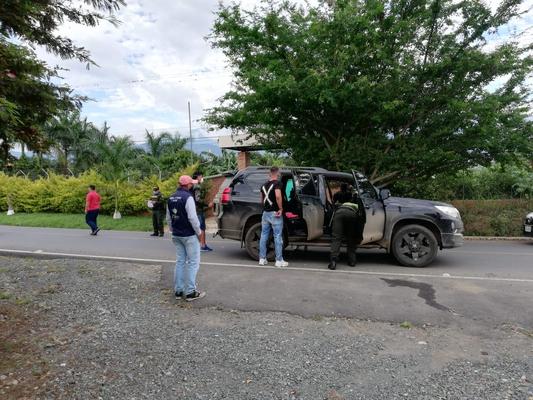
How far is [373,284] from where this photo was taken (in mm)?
6555

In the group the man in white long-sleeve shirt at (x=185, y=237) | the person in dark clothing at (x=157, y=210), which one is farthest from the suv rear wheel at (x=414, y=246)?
the person in dark clothing at (x=157, y=210)

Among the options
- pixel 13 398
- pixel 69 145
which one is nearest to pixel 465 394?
pixel 13 398

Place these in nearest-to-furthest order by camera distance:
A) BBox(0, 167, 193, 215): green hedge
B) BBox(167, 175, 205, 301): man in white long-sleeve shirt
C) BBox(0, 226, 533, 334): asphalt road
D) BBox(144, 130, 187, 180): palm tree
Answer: BBox(0, 226, 533, 334): asphalt road < BBox(167, 175, 205, 301): man in white long-sleeve shirt < BBox(0, 167, 193, 215): green hedge < BBox(144, 130, 187, 180): palm tree

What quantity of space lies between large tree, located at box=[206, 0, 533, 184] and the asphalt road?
11.4 ft

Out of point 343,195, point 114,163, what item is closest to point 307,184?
point 343,195

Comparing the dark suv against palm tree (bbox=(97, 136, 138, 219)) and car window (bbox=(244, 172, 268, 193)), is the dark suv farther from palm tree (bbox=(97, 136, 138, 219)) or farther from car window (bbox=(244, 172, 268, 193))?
palm tree (bbox=(97, 136, 138, 219))

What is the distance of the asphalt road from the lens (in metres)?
5.24

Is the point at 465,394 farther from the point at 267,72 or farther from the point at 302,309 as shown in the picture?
the point at 267,72

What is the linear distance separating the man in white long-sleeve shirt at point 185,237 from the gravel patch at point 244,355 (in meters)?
0.29

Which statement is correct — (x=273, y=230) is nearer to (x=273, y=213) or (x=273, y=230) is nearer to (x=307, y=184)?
Answer: (x=273, y=213)

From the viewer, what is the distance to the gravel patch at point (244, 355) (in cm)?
329

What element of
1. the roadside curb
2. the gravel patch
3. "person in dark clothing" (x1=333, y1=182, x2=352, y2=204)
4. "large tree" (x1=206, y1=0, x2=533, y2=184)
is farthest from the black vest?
the roadside curb

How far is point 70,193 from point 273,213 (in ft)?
58.2

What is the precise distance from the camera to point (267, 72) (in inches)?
455
